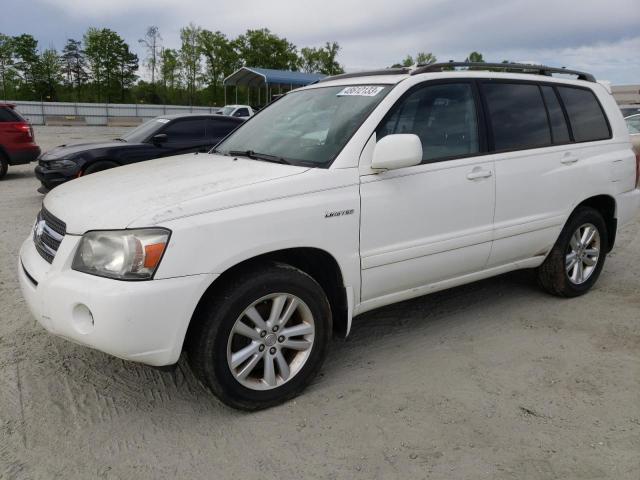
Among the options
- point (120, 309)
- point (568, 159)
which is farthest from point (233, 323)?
point (568, 159)

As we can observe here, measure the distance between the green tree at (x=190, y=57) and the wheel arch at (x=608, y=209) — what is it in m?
55.0

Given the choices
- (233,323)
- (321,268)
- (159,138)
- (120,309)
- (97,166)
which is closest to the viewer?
(120,309)

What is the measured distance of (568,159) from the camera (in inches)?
171

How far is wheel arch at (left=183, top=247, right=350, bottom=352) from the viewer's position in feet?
9.72

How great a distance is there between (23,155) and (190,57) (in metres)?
46.9

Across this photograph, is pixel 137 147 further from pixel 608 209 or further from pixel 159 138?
pixel 608 209

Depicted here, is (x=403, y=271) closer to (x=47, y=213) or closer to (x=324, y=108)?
(x=324, y=108)

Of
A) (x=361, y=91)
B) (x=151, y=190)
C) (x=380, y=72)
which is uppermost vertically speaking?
(x=380, y=72)

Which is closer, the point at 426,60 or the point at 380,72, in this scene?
the point at 380,72

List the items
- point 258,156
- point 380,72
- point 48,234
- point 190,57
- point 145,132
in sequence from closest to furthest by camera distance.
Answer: point 48,234, point 258,156, point 380,72, point 145,132, point 190,57

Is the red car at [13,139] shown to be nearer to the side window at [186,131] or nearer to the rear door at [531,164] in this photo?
the side window at [186,131]

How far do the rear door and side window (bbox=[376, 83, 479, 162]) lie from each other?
0.62ft

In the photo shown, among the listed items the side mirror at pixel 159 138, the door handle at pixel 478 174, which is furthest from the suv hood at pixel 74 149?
the door handle at pixel 478 174

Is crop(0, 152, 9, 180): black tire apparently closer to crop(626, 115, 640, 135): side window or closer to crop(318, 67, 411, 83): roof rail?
crop(318, 67, 411, 83): roof rail
